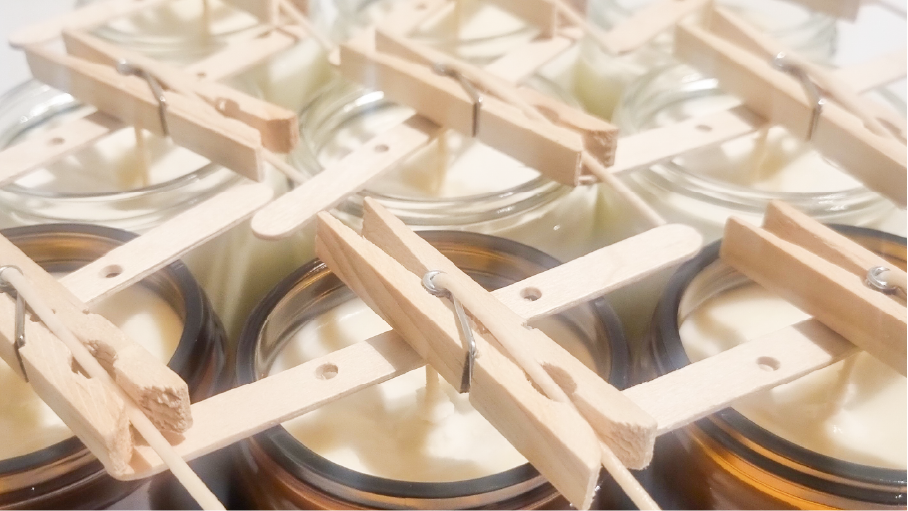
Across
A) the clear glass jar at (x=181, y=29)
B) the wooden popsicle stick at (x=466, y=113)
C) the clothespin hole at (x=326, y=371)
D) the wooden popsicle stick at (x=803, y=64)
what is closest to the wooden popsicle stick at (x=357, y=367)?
the clothespin hole at (x=326, y=371)

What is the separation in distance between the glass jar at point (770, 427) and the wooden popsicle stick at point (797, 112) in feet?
0.16

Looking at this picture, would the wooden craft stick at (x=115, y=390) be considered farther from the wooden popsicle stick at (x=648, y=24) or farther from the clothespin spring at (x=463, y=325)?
the wooden popsicle stick at (x=648, y=24)

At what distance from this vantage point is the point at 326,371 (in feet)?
1.35

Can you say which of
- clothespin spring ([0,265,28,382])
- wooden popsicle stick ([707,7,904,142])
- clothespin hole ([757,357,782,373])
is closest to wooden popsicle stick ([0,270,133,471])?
clothespin spring ([0,265,28,382])

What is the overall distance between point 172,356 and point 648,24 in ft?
1.76

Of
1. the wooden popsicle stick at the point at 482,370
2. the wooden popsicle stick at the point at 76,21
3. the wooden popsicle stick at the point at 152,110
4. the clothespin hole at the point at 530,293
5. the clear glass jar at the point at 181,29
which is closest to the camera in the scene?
the wooden popsicle stick at the point at 482,370

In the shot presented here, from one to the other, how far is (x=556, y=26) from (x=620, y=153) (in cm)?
23

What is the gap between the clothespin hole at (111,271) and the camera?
1.52 ft

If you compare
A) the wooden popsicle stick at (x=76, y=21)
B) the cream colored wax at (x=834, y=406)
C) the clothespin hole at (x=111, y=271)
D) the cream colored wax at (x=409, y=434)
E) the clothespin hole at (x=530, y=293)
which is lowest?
the cream colored wax at (x=409, y=434)

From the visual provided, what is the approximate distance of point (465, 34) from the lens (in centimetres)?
91

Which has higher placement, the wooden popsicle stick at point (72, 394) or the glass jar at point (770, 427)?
the wooden popsicle stick at point (72, 394)

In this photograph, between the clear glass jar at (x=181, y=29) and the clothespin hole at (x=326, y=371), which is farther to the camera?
the clear glass jar at (x=181, y=29)

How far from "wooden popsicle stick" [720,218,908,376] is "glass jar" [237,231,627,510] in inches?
3.7

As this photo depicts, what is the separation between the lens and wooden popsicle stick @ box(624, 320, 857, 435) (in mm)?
383
